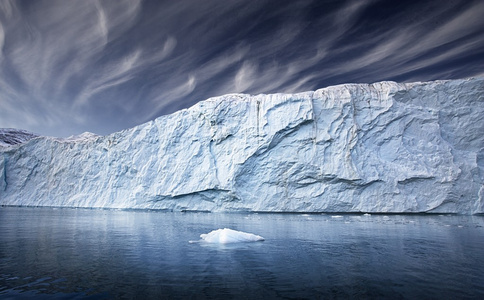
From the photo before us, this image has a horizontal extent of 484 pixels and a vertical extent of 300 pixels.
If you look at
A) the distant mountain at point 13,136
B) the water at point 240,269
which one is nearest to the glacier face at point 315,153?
the water at point 240,269

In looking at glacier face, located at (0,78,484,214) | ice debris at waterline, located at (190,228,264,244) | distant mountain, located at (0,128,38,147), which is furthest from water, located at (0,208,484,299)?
distant mountain, located at (0,128,38,147)

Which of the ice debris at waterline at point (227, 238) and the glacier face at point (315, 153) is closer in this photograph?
the ice debris at waterline at point (227, 238)

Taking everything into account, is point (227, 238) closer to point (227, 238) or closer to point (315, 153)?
point (227, 238)

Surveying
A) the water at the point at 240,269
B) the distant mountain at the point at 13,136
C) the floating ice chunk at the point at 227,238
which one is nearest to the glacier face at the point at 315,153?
the water at the point at 240,269

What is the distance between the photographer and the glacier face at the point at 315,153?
18547 mm

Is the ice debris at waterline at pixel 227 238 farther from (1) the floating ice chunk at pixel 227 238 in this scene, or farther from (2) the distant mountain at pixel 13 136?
(2) the distant mountain at pixel 13 136

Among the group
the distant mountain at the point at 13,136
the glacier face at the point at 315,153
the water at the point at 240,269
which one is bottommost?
the water at the point at 240,269

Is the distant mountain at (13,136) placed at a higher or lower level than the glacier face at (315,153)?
higher

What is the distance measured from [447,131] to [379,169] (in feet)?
18.1

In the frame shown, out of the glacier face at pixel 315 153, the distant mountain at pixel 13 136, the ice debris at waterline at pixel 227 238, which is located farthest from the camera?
the distant mountain at pixel 13 136

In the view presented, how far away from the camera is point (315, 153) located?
20.5m

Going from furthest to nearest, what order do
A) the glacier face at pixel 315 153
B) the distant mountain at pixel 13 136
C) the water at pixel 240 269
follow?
the distant mountain at pixel 13 136, the glacier face at pixel 315 153, the water at pixel 240 269

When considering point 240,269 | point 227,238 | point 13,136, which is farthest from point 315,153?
point 13,136

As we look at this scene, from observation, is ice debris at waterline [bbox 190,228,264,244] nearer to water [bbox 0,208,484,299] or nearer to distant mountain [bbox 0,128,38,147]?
water [bbox 0,208,484,299]
